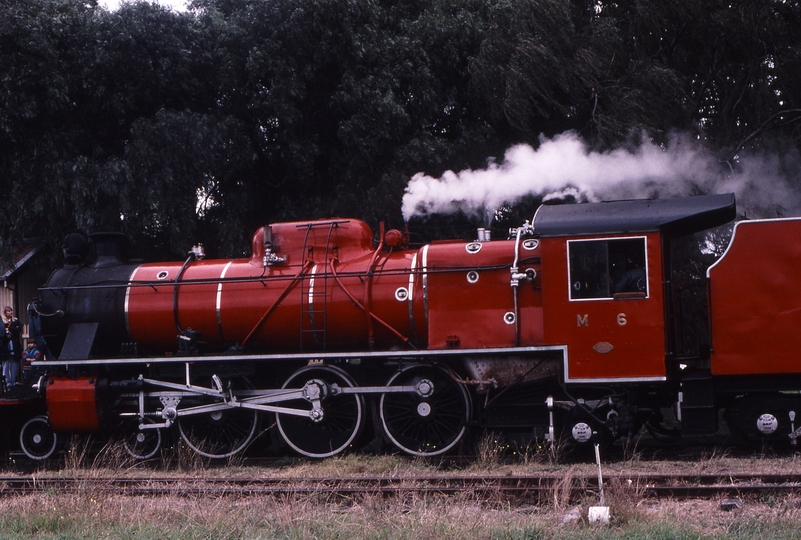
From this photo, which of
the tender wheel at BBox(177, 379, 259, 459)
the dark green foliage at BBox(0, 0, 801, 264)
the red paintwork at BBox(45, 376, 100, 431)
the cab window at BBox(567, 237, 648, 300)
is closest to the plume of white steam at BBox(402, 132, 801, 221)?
the dark green foliage at BBox(0, 0, 801, 264)

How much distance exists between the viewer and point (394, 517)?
6.86 meters

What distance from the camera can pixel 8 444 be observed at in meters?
12.2

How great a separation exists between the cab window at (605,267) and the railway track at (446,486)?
7.38 feet

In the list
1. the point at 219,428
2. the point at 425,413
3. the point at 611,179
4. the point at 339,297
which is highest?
the point at 611,179

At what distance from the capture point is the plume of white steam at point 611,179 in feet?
40.7

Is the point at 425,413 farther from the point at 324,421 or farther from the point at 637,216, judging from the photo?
the point at 637,216

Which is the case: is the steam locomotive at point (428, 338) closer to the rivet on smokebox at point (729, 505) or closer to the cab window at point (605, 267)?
the cab window at point (605, 267)

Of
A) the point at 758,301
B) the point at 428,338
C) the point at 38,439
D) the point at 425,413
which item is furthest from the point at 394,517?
the point at 38,439

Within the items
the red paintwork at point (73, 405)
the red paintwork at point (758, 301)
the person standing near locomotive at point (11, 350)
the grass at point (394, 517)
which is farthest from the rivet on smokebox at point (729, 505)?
the person standing near locomotive at point (11, 350)

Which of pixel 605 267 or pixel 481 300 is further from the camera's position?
pixel 481 300

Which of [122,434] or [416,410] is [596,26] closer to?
[416,410]

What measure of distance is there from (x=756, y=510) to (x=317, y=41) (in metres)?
12.3

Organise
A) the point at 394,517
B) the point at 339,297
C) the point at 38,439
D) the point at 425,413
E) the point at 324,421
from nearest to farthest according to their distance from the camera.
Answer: the point at 394,517
the point at 425,413
the point at 339,297
the point at 324,421
the point at 38,439

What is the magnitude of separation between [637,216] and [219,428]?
630 cm
